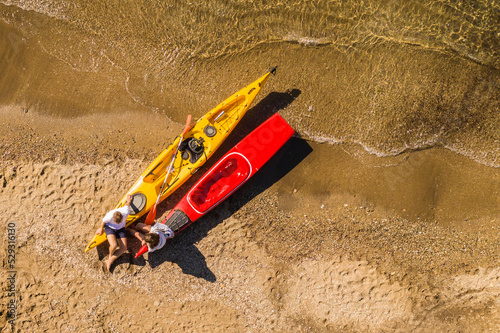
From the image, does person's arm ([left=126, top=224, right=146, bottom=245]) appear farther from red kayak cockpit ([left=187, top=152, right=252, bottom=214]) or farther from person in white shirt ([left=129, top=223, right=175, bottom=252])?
red kayak cockpit ([left=187, top=152, right=252, bottom=214])

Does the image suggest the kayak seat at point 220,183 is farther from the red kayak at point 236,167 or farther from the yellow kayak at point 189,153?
the yellow kayak at point 189,153

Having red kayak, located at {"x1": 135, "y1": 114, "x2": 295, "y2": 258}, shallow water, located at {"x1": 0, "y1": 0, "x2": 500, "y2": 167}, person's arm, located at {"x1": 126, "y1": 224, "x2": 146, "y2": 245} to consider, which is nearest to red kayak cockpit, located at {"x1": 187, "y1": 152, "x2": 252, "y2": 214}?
red kayak, located at {"x1": 135, "y1": 114, "x2": 295, "y2": 258}

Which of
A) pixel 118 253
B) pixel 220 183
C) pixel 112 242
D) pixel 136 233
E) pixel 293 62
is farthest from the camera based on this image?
pixel 293 62

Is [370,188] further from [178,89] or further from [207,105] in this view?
[178,89]

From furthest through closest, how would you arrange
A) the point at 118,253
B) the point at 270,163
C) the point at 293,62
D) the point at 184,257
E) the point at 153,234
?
1. the point at 293,62
2. the point at 270,163
3. the point at 184,257
4. the point at 118,253
5. the point at 153,234

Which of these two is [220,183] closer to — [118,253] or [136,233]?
[136,233]

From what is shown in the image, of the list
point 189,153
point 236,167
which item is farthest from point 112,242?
point 236,167

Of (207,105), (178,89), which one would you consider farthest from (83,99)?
(207,105)

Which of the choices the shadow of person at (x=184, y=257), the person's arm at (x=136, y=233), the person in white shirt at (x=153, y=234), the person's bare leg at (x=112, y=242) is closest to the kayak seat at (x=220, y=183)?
the person in white shirt at (x=153, y=234)
